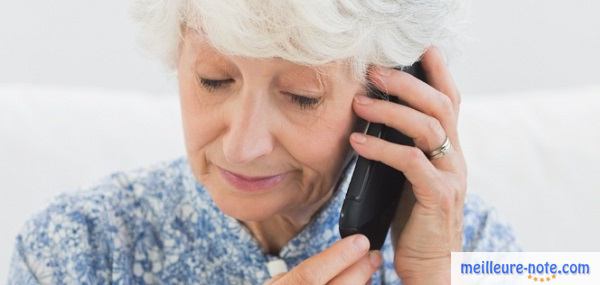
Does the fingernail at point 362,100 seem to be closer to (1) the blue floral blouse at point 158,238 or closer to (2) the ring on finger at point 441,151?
(2) the ring on finger at point 441,151

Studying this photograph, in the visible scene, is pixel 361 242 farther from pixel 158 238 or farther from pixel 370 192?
pixel 158 238

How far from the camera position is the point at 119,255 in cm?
145

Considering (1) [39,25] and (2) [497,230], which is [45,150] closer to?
(1) [39,25]

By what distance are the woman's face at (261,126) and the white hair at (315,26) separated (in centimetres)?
3

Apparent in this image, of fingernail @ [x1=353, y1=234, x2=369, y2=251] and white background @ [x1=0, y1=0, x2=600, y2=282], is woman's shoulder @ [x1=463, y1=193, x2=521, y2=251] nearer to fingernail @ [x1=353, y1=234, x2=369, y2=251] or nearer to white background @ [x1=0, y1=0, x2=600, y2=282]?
fingernail @ [x1=353, y1=234, x2=369, y2=251]

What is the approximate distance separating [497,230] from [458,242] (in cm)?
19

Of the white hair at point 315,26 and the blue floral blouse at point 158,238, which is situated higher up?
the white hair at point 315,26

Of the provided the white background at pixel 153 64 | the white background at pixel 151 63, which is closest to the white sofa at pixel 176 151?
the white background at pixel 151 63

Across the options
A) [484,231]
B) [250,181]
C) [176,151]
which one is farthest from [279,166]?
[176,151]

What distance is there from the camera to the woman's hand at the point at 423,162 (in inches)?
49.0

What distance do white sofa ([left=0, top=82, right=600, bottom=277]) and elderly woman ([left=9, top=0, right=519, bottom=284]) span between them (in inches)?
12.0

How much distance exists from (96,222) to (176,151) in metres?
0.43

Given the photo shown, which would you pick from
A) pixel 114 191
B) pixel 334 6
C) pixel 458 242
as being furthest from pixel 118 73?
pixel 334 6

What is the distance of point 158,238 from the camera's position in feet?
4.90
